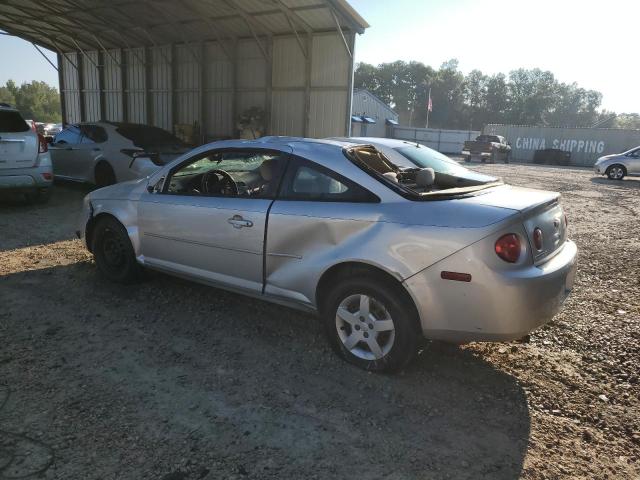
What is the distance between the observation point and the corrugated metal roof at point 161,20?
13680 millimetres

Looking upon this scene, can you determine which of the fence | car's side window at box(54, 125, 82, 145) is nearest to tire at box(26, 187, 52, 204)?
car's side window at box(54, 125, 82, 145)

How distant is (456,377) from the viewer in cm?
337

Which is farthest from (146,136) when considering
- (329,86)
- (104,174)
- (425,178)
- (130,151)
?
(425,178)

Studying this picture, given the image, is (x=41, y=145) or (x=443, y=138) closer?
(x=41, y=145)

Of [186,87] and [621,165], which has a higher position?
[186,87]

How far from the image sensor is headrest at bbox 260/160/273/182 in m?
3.81

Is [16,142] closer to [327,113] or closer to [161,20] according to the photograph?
[327,113]

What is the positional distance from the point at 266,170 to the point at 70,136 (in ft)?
28.1

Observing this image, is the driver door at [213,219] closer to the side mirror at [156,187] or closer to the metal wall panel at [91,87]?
the side mirror at [156,187]

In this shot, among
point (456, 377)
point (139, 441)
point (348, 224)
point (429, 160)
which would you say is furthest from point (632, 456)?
point (429, 160)

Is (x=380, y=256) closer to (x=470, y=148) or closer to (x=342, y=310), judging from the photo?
(x=342, y=310)

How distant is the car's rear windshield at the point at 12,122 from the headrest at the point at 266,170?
6252 millimetres

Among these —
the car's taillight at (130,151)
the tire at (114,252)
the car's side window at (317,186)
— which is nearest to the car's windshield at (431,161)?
the car's side window at (317,186)

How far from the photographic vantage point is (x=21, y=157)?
316 inches
